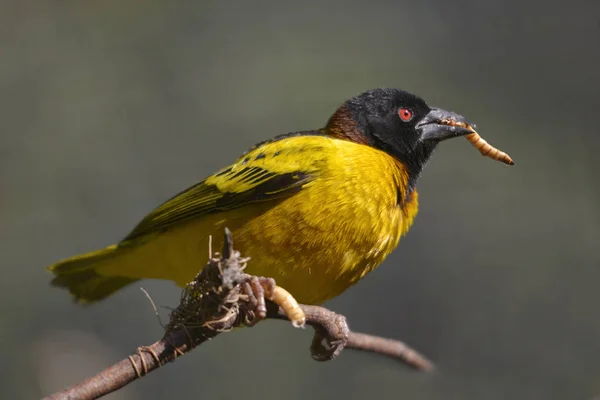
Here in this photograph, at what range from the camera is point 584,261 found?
6.23m

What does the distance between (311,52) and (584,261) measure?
10.1 ft

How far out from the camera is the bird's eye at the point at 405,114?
3740 mm

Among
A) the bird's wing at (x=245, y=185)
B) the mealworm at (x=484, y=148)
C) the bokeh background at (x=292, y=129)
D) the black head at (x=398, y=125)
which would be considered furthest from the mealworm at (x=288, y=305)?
the bokeh background at (x=292, y=129)

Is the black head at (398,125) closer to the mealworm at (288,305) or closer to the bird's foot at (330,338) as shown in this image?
the bird's foot at (330,338)

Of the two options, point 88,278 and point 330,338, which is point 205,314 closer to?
point 330,338

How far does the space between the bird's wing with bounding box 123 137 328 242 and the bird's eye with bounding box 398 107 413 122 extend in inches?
20.3

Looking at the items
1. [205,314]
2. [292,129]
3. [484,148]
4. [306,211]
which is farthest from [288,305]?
[292,129]

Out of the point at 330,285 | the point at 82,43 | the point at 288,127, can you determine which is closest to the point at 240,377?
the point at 288,127

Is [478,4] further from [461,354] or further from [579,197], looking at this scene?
[461,354]

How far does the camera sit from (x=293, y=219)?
10.6ft

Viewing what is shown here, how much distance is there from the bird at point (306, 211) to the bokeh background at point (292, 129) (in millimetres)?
1603

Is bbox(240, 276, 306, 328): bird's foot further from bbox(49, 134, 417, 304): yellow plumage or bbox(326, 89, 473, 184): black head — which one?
bbox(326, 89, 473, 184): black head

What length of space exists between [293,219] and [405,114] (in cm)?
90

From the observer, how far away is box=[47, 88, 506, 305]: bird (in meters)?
3.23
